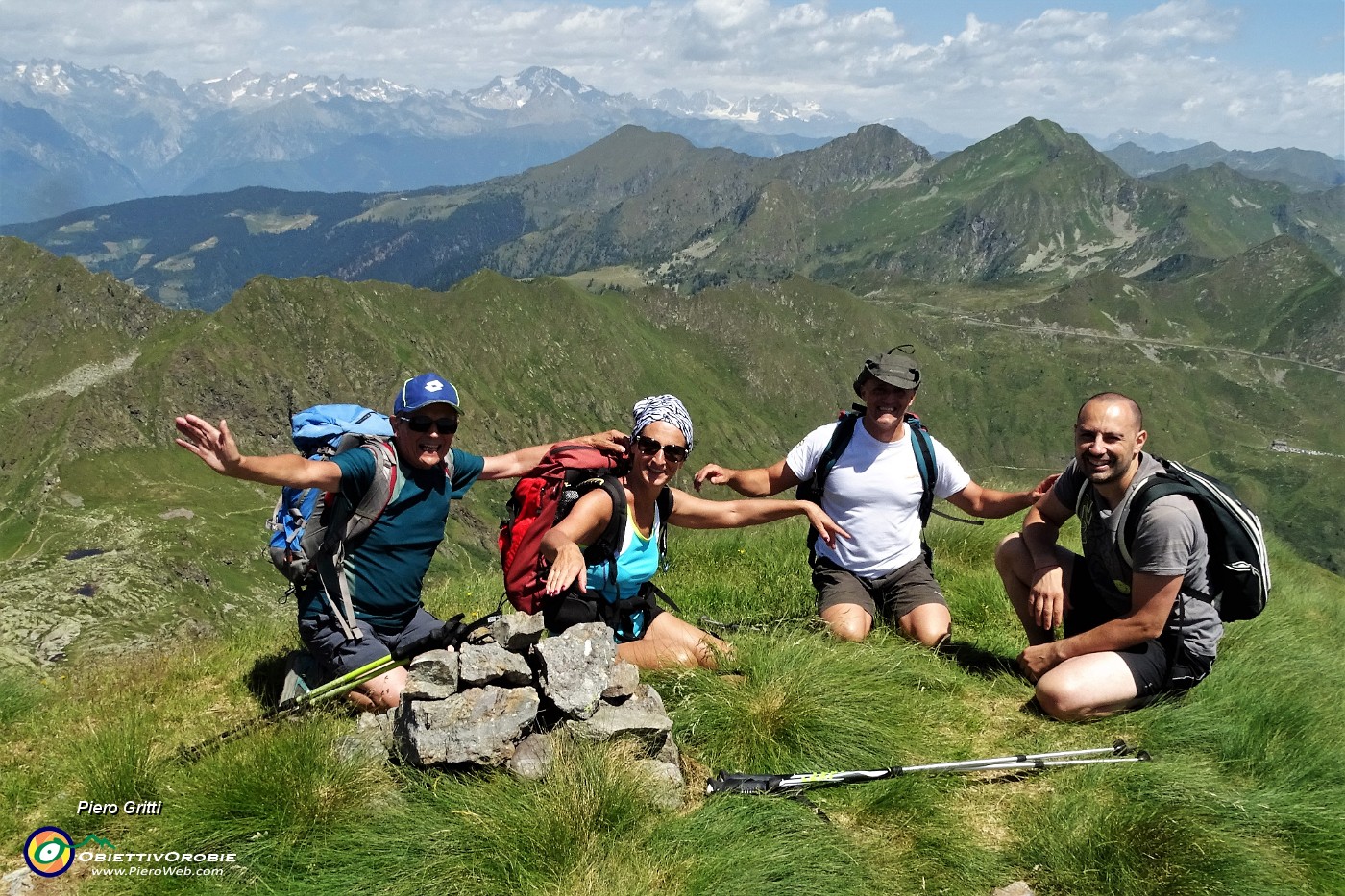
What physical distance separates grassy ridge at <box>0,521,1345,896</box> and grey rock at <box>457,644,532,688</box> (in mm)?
670

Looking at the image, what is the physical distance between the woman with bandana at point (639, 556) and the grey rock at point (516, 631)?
1.06 feet

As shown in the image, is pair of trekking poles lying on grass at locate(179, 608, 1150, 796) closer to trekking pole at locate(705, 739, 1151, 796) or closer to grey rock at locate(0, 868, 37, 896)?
trekking pole at locate(705, 739, 1151, 796)

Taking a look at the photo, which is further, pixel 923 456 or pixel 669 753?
pixel 923 456

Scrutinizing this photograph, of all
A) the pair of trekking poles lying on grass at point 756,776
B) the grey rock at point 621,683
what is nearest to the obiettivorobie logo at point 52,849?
the pair of trekking poles lying on grass at point 756,776

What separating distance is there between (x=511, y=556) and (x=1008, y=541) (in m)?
4.87

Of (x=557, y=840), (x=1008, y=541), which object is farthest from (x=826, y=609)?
(x=557, y=840)

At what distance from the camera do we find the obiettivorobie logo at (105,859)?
16.2 feet

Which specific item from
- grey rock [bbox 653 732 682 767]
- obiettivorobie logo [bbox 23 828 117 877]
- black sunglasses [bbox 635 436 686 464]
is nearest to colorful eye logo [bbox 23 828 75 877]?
obiettivorobie logo [bbox 23 828 117 877]

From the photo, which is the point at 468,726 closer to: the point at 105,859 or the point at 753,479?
the point at 105,859

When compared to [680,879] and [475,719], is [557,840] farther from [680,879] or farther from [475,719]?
[475,719]

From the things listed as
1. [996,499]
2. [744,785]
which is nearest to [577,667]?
[744,785]

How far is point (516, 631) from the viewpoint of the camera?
20.1ft

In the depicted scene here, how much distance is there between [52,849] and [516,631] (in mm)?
3133

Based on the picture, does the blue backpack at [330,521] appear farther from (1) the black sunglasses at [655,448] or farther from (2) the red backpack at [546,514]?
(1) the black sunglasses at [655,448]
